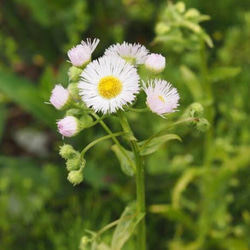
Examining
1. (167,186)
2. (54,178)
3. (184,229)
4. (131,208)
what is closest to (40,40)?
(54,178)

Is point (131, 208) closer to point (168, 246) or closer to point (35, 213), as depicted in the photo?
point (168, 246)

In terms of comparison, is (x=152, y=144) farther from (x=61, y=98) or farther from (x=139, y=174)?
(x=61, y=98)

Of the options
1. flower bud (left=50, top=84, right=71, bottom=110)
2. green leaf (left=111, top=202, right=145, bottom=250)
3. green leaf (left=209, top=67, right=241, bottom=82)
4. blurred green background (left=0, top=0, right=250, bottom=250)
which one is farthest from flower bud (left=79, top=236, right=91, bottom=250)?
green leaf (left=209, top=67, right=241, bottom=82)

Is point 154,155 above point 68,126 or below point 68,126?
above

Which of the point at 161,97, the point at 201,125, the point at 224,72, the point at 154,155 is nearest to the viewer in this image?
the point at 161,97

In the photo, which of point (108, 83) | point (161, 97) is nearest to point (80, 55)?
point (108, 83)

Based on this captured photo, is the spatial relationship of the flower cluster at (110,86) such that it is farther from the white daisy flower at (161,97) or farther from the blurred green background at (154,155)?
the blurred green background at (154,155)
